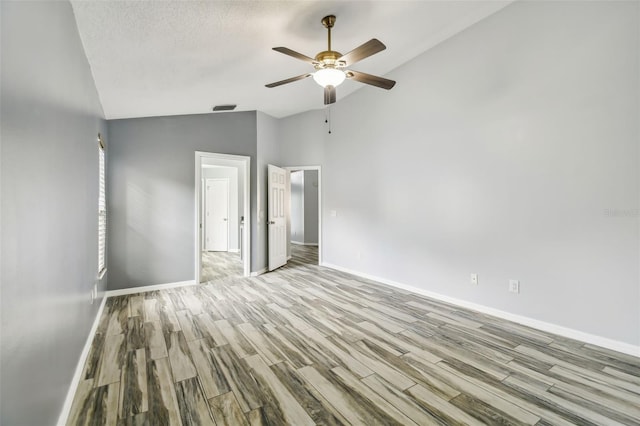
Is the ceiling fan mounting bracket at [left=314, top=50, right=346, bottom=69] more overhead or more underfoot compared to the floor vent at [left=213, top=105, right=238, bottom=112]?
more underfoot

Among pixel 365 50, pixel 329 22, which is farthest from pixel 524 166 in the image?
pixel 329 22

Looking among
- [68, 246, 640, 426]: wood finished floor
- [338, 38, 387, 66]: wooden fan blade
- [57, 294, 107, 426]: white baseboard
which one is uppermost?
[338, 38, 387, 66]: wooden fan blade

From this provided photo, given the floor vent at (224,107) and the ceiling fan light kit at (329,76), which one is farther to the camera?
the floor vent at (224,107)

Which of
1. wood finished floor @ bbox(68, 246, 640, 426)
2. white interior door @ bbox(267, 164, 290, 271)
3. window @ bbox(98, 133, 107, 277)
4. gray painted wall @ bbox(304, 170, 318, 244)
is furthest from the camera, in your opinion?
gray painted wall @ bbox(304, 170, 318, 244)

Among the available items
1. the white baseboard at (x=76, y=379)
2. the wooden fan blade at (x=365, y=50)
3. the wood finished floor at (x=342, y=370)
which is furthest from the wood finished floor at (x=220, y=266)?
the wooden fan blade at (x=365, y=50)

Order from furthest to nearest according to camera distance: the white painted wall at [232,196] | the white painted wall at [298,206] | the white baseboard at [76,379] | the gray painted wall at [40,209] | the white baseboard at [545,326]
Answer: the white painted wall at [298,206], the white painted wall at [232,196], the white baseboard at [545,326], the white baseboard at [76,379], the gray painted wall at [40,209]

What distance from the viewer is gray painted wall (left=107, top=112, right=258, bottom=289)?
14.2ft

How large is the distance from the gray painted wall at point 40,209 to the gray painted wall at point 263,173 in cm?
314

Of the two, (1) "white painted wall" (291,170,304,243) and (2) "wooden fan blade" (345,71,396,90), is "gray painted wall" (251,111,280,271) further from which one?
(1) "white painted wall" (291,170,304,243)

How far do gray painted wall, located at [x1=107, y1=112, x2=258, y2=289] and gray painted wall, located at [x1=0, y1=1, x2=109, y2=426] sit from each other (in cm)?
200

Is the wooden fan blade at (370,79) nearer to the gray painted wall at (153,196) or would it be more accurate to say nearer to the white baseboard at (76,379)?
the gray painted wall at (153,196)

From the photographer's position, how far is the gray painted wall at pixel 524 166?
8.65 feet

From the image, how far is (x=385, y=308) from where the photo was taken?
3.73 m

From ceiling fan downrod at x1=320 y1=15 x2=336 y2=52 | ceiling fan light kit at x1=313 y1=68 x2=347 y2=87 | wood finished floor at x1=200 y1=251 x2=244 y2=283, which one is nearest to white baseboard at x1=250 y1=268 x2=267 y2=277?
wood finished floor at x1=200 y1=251 x2=244 y2=283
